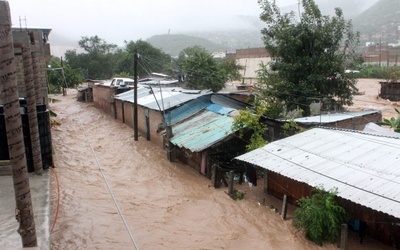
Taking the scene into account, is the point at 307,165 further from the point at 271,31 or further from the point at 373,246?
the point at 271,31

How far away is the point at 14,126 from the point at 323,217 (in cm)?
729

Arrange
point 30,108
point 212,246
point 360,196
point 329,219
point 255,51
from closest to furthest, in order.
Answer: point 360,196 < point 329,219 < point 212,246 < point 30,108 < point 255,51

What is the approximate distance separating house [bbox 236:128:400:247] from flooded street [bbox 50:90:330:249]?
4.97 feet

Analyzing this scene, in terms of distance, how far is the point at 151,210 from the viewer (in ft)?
39.7

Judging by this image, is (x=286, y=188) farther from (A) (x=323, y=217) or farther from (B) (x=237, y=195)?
(A) (x=323, y=217)

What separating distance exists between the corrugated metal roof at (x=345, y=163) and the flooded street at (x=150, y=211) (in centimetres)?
170

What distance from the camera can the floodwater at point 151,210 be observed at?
9766 millimetres

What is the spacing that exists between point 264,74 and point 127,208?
1094cm

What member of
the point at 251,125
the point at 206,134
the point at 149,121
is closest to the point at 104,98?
the point at 149,121

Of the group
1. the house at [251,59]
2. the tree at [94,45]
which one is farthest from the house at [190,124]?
the tree at [94,45]

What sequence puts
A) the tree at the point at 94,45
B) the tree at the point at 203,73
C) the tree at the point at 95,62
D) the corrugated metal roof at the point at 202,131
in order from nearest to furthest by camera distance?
the corrugated metal roof at the point at 202,131
the tree at the point at 203,73
the tree at the point at 95,62
the tree at the point at 94,45

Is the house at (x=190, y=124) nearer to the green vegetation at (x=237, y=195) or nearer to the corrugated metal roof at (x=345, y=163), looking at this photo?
the green vegetation at (x=237, y=195)

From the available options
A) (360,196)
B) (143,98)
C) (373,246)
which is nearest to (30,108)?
(360,196)

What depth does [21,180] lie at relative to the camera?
5984 millimetres
